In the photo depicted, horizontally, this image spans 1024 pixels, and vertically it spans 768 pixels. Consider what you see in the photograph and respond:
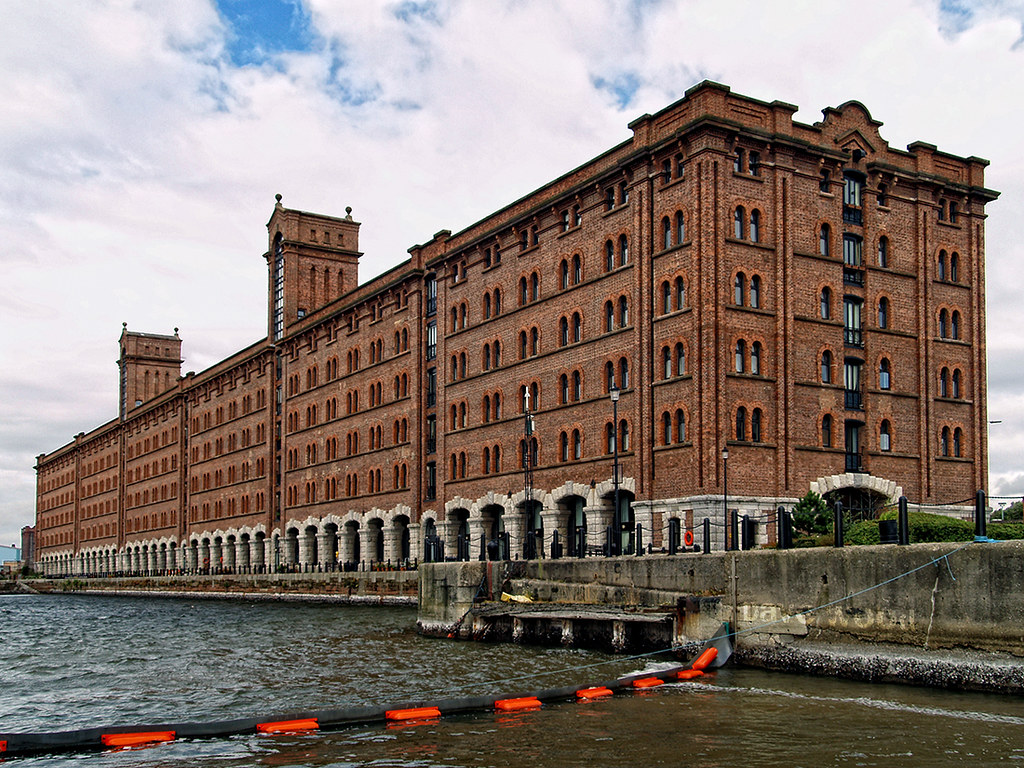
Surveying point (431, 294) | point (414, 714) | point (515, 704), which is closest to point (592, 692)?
point (515, 704)

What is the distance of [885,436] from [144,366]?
108 meters

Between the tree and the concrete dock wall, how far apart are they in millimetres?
8683

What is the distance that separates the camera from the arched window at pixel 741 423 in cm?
4372

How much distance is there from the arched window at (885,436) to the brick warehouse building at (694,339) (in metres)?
0.08

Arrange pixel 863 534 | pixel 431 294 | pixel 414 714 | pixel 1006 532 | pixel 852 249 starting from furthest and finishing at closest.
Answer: pixel 431 294
pixel 852 249
pixel 863 534
pixel 1006 532
pixel 414 714

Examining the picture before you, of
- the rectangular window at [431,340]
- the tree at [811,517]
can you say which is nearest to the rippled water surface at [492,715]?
the tree at [811,517]

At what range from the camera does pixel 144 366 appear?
451ft

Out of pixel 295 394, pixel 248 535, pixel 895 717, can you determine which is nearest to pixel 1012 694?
pixel 895 717

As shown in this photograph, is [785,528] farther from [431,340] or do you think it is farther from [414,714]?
[431,340]

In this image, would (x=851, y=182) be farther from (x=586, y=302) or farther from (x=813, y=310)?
(x=586, y=302)

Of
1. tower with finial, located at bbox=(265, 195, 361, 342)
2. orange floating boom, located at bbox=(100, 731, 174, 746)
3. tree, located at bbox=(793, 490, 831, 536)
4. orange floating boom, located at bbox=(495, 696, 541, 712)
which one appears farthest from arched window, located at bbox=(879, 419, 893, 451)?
tower with finial, located at bbox=(265, 195, 361, 342)

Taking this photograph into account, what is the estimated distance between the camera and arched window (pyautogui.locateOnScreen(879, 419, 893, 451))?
47688 mm

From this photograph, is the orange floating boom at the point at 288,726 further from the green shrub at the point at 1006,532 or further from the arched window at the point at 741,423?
the arched window at the point at 741,423

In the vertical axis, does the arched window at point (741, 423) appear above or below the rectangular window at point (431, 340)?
below
